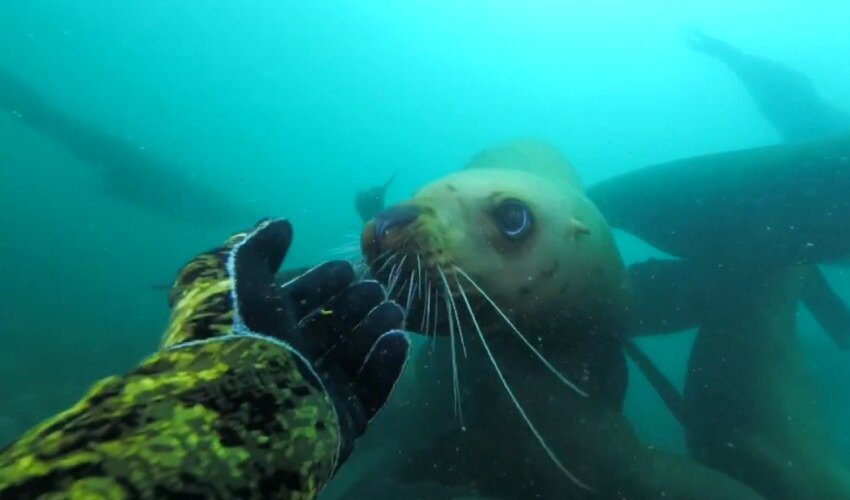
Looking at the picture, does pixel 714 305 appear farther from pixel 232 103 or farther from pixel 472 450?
pixel 232 103

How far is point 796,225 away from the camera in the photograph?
4.61 metres

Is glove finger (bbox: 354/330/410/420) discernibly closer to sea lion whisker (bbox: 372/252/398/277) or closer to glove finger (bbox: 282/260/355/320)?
glove finger (bbox: 282/260/355/320)

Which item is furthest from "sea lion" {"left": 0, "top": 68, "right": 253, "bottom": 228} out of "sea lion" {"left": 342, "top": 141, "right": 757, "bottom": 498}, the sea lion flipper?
the sea lion flipper

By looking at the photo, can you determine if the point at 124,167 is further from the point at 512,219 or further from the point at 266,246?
the point at 266,246

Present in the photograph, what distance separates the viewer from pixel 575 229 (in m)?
3.05

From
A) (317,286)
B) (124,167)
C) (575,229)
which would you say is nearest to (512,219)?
(575,229)

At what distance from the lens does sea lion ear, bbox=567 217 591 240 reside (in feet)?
9.98

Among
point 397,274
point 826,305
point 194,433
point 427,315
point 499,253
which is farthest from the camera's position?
point 826,305

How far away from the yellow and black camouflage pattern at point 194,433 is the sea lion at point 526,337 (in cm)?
154

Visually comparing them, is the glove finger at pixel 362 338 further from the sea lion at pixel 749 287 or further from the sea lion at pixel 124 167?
the sea lion at pixel 124 167

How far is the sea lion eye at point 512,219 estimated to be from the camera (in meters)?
2.75

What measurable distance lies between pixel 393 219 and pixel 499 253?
60 centimetres

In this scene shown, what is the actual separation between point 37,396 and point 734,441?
6.67 m

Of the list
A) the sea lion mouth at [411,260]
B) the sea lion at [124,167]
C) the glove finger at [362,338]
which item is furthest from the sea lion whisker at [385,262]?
the sea lion at [124,167]
